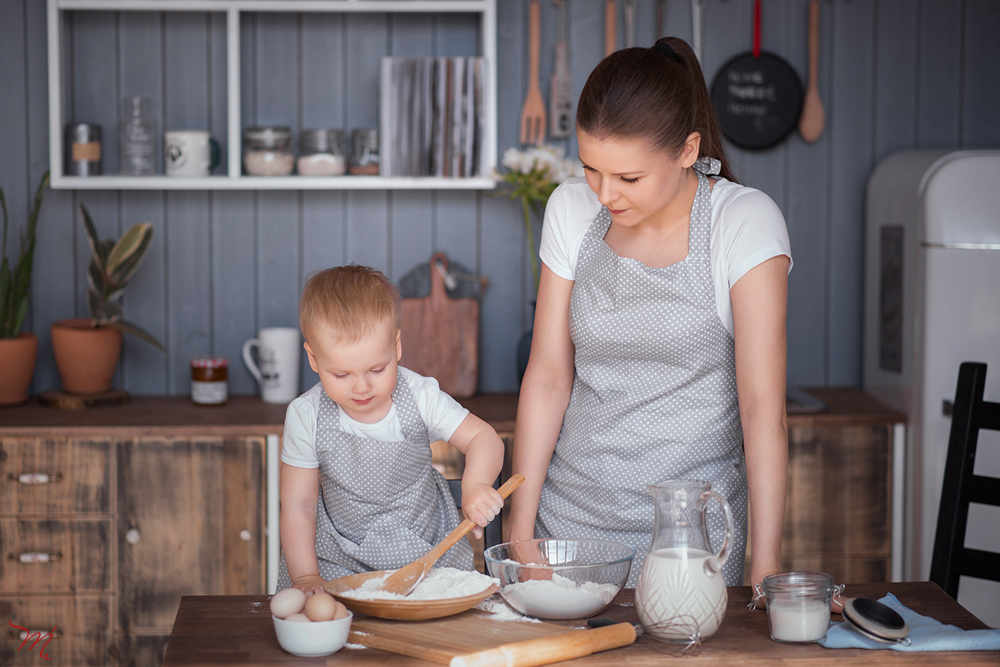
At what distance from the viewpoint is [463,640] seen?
1.02m

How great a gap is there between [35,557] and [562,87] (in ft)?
5.91

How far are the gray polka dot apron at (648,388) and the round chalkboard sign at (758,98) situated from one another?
1371 mm

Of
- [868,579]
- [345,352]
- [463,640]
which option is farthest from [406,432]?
[868,579]

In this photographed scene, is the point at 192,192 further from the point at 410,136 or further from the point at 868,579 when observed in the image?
the point at 868,579

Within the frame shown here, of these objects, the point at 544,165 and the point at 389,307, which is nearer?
the point at 389,307

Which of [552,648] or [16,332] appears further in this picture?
[16,332]

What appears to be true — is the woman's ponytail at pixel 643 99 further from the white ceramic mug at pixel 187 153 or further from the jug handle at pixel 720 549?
the white ceramic mug at pixel 187 153

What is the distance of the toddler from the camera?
4.17ft

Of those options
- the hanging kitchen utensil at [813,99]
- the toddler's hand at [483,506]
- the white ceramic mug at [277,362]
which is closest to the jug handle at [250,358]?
the white ceramic mug at [277,362]

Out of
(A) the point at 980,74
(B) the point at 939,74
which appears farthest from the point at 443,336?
(A) the point at 980,74

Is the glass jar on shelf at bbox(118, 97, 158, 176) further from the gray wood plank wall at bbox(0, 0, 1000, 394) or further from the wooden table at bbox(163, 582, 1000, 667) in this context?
the wooden table at bbox(163, 582, 1000, 667)

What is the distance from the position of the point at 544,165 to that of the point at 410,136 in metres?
0.36

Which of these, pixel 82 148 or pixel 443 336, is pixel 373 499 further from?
pixel 82 148

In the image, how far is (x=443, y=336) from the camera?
2.62 meters
